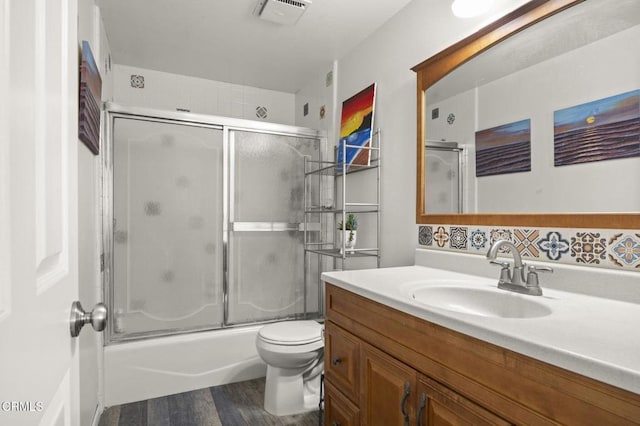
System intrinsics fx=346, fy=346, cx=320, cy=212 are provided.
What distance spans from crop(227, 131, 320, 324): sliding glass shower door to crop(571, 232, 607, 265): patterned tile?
186 centimetres

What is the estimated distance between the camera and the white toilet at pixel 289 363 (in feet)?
6.07

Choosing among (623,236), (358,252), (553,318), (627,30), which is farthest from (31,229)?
(358,252)

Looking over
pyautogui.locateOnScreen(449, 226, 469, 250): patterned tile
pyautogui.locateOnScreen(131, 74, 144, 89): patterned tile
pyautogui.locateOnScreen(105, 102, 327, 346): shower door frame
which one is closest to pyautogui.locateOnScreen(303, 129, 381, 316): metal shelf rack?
pyautogui.locateOnScreen(105, 102, 327, 346): shower door frame

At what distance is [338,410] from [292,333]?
2.07 feet

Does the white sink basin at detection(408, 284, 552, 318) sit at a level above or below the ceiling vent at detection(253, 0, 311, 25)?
below

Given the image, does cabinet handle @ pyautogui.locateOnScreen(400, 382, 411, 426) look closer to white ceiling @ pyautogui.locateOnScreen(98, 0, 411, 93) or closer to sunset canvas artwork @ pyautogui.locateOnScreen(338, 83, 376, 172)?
sunset canvas artwork @ pyautogui.locateOnScreen(338, 83, 376, 172)

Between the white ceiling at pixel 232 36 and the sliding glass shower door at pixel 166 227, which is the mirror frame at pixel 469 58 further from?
the sliding glass shower door at pixel 166 227

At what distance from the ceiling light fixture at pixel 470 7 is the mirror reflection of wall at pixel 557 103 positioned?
0.20 metres

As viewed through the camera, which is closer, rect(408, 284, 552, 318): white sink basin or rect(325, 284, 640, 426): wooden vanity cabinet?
rect(325, 284, 640, 426): wooden vanity cabinet

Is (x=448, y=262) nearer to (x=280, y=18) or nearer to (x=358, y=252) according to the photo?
(x=358, y=252)

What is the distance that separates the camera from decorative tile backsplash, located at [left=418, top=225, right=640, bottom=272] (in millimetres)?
1007

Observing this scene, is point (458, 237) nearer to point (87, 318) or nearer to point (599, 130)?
point (599, 130)

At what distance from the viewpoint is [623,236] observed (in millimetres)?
1009

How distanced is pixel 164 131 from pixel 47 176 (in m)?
2.01
